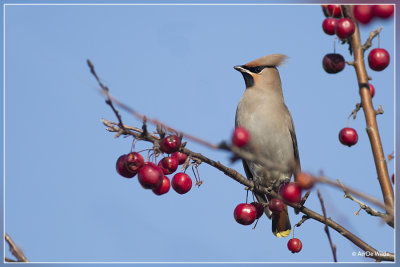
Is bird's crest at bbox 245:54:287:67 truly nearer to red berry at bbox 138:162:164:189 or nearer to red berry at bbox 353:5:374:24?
red berry at bbox 138:162:164:189

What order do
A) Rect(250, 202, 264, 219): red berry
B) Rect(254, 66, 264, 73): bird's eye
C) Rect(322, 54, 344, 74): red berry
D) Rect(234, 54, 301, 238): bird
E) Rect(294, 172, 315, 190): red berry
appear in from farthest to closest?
Rect(254, 66, 264, 73): bird's eye, Rect(234, 54, 301, 238): bird, Rect(250, 202, 264, 219): red berry, Rect(322, 54, 344, 74): red berry, Rect(294, 172, 315, 190): red berry

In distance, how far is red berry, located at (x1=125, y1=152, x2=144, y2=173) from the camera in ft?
7.18

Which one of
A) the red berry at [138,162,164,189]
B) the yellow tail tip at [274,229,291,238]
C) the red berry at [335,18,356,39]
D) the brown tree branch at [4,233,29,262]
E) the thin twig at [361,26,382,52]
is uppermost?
the red berry at [335,18,356,39]

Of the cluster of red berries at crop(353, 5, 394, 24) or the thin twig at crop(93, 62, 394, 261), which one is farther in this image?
the thin twig at crop(93, 62, 394, 261)

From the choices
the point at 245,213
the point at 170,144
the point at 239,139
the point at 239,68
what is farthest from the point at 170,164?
the point at 239,68

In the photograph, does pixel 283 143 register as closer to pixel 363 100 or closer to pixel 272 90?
pixel 272 90

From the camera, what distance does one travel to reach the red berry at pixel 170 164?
241 cm

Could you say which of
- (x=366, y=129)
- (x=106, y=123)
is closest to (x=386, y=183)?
(x=366, y=129)

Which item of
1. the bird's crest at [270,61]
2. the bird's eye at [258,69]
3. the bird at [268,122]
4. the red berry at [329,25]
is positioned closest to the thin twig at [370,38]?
the red berry at [329,25]

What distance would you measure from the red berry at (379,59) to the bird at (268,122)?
177cm

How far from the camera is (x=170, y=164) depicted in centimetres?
241

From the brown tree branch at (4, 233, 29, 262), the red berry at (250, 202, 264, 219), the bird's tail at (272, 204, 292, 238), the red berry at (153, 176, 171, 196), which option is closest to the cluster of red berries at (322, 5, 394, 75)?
the red berry at (153, 176, 171, 196)

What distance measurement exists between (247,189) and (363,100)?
43.7 inches

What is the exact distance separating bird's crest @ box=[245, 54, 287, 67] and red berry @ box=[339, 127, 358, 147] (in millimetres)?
2217
